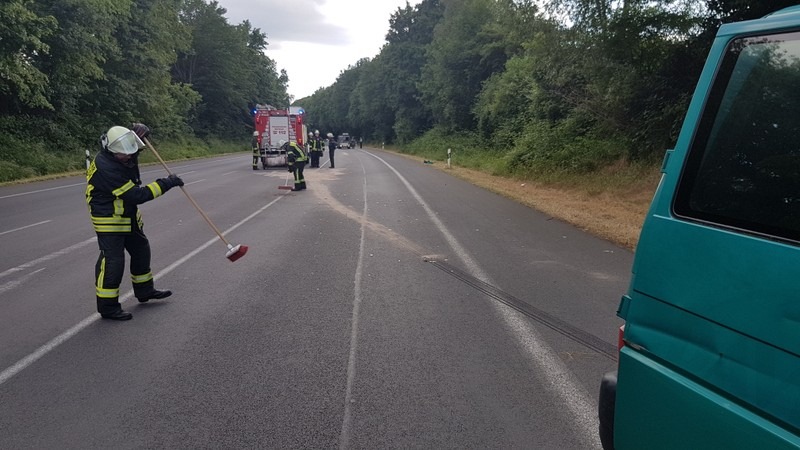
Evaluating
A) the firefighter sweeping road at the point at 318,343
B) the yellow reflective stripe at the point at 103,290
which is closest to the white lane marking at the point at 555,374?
the firefighter sweeping road at the point at 318,343

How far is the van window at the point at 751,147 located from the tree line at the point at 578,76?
9.91m

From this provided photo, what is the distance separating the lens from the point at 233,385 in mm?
3957

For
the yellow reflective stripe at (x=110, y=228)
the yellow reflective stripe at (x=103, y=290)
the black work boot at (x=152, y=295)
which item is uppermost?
the yellow reflective stripe at (x=110, y=228)

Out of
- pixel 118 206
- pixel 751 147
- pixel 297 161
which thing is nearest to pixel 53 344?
pixel 118 206

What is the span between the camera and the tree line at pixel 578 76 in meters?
12.4

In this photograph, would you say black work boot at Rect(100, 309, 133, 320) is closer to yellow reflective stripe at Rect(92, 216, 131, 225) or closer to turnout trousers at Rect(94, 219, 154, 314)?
turnout trousers at Rect(94, 219, 154, 314)

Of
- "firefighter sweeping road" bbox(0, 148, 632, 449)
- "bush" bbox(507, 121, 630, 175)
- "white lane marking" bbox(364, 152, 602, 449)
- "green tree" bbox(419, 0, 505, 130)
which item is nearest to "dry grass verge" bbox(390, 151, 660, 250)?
"bush" bbox(507, 121, 630, 175)

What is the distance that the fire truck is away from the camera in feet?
90.2

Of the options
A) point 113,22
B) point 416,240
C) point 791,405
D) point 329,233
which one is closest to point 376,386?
point 791,405

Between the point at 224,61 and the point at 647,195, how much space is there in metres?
56.7

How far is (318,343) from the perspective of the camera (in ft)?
15.5

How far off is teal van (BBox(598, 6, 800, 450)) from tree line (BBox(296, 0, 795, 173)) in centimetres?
994

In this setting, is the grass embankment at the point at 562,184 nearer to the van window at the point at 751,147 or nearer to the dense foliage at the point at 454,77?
the dense foliage at the point at 454,77

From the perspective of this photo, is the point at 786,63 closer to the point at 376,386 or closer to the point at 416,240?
the point at 376,386
